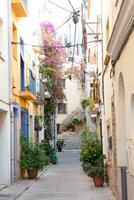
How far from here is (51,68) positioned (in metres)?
33.3

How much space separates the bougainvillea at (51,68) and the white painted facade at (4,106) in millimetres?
13336

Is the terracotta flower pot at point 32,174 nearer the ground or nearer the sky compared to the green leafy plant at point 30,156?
nearer the ground

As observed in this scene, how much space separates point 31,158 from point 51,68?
11514 millimetres

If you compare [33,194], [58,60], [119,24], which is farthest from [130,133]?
[58,60]

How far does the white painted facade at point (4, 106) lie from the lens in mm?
18625

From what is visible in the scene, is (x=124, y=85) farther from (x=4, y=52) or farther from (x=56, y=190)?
(x=4, y=52)

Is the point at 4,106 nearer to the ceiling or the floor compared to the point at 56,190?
nearer to the ceiling

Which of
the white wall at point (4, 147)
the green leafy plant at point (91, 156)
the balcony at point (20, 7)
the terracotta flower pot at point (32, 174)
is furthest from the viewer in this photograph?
the terracotta flower pot at point (32, 174)

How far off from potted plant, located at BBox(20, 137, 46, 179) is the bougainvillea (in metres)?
10.4

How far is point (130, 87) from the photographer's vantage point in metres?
9.98

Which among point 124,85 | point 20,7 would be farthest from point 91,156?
point 124,85

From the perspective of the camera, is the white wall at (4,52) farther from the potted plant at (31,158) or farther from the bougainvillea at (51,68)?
the bougainvillea at (51,68)

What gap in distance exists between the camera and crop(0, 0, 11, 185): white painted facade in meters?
18.6

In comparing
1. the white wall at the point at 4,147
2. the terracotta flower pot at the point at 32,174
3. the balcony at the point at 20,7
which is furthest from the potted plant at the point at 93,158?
the balcony at the point at 20,7
